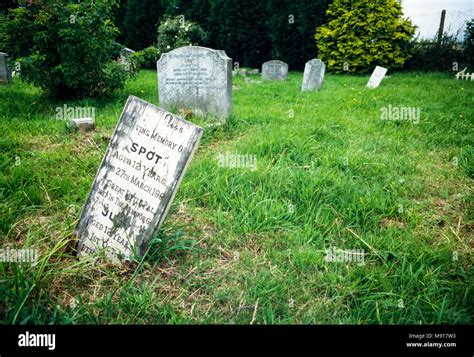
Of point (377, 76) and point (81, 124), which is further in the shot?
point (377, 76)

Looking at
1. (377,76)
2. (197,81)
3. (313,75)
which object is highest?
(377,76)

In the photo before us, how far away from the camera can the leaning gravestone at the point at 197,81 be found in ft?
16.4

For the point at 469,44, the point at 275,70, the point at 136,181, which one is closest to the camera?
the point at 136,181

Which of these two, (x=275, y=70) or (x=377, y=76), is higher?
(x=275, y=70)

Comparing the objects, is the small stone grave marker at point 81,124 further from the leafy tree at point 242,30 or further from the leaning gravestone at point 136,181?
the leafy tree at point 242,30

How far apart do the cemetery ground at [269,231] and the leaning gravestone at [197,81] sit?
91 centimetres

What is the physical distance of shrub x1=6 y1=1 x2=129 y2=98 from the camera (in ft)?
17.6

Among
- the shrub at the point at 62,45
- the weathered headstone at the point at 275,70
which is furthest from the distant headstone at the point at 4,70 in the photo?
the weathered headstone at the point at 275,70

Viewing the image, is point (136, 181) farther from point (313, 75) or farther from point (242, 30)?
point (242, 30)

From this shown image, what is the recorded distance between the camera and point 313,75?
8.15 meters

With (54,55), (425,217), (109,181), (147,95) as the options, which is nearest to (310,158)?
(425,217)

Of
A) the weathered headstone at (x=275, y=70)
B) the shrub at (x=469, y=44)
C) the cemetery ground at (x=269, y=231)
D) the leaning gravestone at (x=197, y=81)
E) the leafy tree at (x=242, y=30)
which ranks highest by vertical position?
the leafy tree at (x=242, y=30)

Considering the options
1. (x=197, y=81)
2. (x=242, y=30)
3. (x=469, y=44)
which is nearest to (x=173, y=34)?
(x=242, y=30)

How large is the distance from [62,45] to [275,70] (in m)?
7.32
